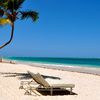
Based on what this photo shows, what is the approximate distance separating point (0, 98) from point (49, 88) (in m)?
2.37

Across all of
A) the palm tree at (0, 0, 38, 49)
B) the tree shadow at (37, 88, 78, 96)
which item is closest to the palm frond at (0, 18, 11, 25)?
the palm tree at (0, 0, 38, 49)

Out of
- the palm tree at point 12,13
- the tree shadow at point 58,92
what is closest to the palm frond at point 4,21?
the palm tree at point 12,13

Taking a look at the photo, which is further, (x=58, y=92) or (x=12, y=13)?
(x=12, y=13)

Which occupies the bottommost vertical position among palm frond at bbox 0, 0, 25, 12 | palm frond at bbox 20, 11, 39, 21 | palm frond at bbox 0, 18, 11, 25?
palm frond at bbox 0, 18, 11, 25

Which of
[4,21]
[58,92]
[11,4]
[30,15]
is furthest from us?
[30,15]

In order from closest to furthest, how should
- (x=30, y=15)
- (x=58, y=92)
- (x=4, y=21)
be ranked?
1. (x=58, y=92)
2. (x=4, y=21)
3. (x=30, y=15)

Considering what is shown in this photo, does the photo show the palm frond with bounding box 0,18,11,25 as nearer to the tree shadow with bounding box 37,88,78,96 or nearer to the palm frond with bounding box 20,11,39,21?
the palm frond with bounding box 20,11,39,21

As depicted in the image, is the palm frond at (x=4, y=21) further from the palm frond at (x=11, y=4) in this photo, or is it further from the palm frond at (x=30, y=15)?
the palm frond at (x=30, y=15)

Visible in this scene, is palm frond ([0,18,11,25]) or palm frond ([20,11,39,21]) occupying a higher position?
palm frond ([20,11,39,21])

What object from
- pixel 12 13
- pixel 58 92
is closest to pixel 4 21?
pixel 12 13

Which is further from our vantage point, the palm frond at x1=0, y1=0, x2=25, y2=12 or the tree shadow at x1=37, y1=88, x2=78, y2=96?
the palm frond at x1=0, y1=0, x2=25, y2=12

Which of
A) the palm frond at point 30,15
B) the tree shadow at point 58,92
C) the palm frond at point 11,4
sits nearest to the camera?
the tree shadow at point 58,92

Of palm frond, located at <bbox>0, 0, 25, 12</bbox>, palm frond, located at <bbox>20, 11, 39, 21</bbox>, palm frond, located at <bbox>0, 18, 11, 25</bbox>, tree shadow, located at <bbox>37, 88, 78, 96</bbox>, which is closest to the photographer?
tree shadow, located at <bbox>37, 88, 78, 96</bbox>

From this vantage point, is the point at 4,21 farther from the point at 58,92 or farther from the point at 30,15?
the point at 58,92
